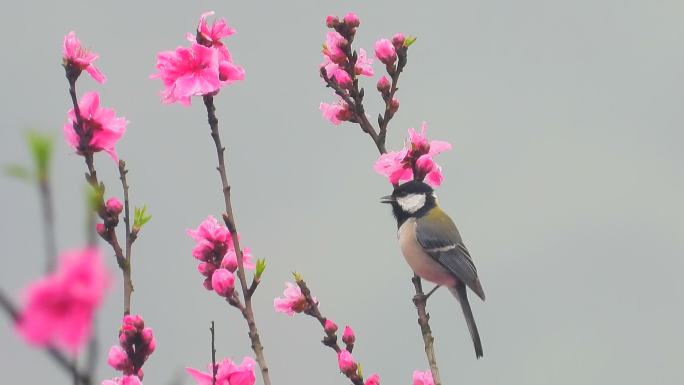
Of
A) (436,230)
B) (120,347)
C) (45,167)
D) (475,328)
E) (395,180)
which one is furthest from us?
(436,230)

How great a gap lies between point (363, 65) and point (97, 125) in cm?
151

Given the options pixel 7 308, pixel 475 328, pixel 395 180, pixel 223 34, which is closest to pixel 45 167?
pixel 7 308

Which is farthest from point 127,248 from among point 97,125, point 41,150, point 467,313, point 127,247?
point 467,313

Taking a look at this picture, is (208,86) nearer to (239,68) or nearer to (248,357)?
(239,68)

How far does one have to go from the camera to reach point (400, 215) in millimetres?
5621

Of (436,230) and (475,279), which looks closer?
(475,279)

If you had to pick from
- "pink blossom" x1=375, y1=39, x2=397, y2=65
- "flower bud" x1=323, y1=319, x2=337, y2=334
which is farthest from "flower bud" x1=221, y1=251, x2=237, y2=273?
"pink blossom" x1=375, y1=39, x2=397, y2=65

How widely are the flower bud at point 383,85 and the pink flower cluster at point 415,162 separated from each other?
22 cm

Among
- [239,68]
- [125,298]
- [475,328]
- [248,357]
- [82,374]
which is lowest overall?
[475,328]

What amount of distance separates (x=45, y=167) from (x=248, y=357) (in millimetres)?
2027

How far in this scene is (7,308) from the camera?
101 centimetres

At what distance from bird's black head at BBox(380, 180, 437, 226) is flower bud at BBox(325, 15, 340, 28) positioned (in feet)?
4.77

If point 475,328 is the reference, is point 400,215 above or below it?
above

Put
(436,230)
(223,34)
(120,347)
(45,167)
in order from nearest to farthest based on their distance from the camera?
(45,167), (120,347), (223,34), (436,230)
